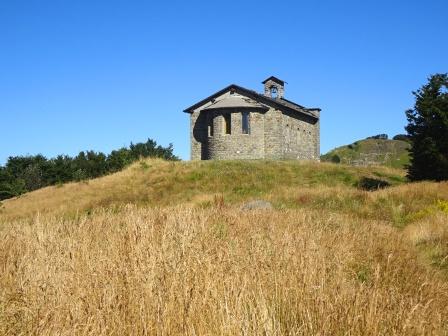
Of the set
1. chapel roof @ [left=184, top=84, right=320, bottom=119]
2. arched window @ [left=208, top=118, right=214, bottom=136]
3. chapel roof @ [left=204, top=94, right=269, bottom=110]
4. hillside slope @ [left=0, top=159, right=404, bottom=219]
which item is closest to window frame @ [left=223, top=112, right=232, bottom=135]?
chapel roof @ [left=204, top=94, right=269, bottom=110]

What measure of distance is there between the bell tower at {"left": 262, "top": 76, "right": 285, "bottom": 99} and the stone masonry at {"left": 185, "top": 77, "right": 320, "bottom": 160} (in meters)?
2.11

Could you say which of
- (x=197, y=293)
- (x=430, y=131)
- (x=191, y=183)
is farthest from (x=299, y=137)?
(x=197, y=293)

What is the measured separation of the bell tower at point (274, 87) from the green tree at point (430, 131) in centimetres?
1909

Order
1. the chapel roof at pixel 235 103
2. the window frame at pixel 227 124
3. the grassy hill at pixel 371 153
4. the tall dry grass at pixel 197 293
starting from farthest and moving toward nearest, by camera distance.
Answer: the grassy hill at pixel 371 153, the window frame at pixel 227 124, the chapel roof at pixel 235 103, the tall dry grass at pixel 197 293

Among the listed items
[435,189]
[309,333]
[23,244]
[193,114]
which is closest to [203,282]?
[309,333]

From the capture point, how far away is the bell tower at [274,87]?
40.4 meters

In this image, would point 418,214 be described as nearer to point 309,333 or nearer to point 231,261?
point 231,261

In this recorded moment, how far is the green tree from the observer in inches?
822

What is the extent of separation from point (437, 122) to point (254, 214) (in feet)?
49.9

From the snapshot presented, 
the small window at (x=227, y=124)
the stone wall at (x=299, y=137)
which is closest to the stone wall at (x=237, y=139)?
the small window at (x=227, y=124)

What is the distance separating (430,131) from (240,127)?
16976mm

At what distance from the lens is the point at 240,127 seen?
36.1 meters

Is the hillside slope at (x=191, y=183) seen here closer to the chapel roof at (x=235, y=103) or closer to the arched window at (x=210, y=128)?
the arched window at (x=210, y=128)

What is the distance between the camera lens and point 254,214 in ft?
31.5
